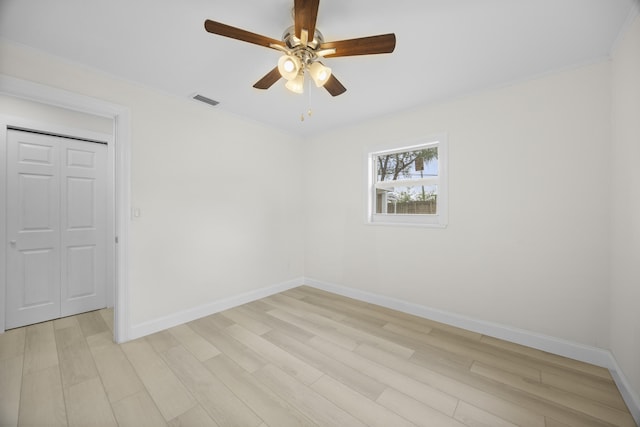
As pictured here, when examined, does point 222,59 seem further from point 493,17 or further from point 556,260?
point 556,260

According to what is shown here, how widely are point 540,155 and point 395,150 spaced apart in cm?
144

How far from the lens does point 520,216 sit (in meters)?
2.31

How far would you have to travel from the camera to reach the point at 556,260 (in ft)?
7.07

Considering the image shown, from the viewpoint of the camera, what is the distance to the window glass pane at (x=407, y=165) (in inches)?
117

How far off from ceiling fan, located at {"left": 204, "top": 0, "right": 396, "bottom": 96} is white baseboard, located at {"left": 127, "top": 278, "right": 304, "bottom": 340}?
102 inches

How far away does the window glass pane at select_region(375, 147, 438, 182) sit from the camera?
2.97m

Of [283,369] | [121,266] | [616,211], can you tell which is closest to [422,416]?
[283,369]

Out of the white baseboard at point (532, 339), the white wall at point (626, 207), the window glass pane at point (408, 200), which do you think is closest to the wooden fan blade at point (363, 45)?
the white wall at point (626, 207)

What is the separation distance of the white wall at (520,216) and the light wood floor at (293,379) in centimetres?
40

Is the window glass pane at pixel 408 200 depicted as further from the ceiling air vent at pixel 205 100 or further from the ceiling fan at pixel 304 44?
the ceiling air vent at pixel 205 100

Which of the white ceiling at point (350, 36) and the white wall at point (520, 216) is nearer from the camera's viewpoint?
the white ceiling at point (350, 36)

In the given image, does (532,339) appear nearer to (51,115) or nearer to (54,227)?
(54,227)

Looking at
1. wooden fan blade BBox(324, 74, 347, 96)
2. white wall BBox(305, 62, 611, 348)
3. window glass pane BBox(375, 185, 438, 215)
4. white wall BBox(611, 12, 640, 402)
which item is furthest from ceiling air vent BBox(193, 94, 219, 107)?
white wall BBox(611, 12, 640, 402)

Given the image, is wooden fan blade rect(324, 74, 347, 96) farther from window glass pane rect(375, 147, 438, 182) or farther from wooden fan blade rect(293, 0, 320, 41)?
window glass pane rect(375, 147, 438, 182)
